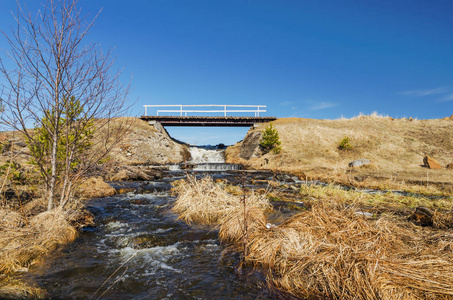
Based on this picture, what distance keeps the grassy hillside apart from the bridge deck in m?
2.74

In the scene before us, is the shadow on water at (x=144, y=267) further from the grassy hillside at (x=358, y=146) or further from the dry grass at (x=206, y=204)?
the grassy hillside at (x=358, y=146)

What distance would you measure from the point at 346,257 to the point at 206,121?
3624 centimetres

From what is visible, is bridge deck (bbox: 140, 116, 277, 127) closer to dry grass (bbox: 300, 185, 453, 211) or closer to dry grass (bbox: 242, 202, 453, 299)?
dry grass (bbox: 300, 185, 453, 211)

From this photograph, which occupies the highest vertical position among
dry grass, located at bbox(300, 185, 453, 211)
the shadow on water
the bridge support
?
the bridge support

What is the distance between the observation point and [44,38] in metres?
5.11

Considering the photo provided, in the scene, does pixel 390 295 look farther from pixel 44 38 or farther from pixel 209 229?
pixel 44 38

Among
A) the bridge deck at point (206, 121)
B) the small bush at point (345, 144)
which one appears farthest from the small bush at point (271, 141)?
the bridge deck at point (206, 121)

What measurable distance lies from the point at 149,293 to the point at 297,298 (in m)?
2.07

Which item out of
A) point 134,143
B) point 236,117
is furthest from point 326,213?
point 236,117

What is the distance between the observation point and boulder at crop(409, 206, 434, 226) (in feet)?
20.0

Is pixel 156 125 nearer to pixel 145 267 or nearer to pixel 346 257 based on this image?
pixel 145 267

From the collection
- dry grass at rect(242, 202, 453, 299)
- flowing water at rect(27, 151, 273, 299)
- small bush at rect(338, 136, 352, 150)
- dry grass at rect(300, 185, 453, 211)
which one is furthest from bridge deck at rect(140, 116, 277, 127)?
dry grass at rect(242, 202, 453, 299)

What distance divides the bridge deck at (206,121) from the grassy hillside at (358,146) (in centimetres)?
274

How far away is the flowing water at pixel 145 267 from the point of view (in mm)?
3402
